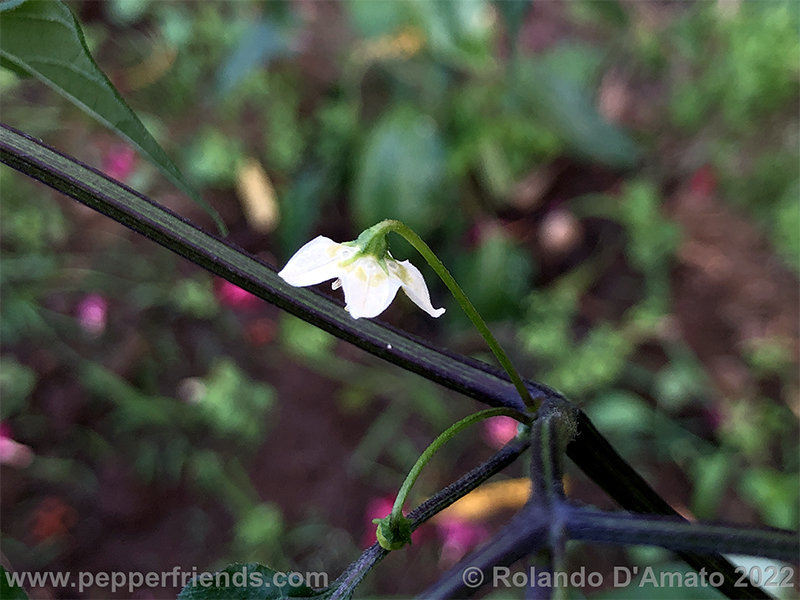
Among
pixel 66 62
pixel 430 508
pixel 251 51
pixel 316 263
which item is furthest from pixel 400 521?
pixel 251 51

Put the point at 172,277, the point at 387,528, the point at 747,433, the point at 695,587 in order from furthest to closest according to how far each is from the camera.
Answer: the point at 172,277, the point at 747,433, the point at 695,587, the point at 387,528

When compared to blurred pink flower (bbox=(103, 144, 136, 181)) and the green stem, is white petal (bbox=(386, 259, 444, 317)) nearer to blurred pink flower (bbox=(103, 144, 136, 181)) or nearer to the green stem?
the green stem

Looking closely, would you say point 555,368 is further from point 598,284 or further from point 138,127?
point 138,127

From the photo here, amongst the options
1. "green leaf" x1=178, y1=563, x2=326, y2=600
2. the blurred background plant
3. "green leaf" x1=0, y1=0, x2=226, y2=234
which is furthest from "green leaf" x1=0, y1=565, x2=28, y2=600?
the blurred background plant

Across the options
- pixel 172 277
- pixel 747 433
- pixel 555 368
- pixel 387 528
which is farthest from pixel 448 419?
pixel 387 528

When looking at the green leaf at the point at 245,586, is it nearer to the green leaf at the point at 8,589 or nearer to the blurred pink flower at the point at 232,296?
the green leaf at the point at 8,589

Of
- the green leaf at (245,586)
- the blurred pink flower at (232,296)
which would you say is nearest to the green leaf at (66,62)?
the green leaf at (245,586)
